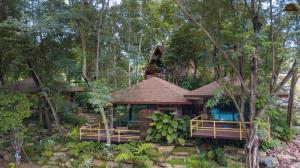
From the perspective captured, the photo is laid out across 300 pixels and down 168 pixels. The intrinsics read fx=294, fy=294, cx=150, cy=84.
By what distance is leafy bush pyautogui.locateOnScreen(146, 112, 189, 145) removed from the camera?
13.3 metres

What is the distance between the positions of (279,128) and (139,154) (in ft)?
21.6

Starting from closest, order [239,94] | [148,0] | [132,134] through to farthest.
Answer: [239,94]
[132,134]
[148,0]

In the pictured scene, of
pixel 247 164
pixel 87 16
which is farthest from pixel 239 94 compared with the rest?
pixel 87 16

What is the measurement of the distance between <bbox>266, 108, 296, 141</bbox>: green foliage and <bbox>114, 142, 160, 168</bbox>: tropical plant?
5.42 m

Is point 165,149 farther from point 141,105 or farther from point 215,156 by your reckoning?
point 141,105

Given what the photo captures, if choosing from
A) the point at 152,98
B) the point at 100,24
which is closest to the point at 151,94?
the point at 152,98

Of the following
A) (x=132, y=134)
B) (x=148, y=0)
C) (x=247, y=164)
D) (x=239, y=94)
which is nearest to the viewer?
(x=247, y=164)

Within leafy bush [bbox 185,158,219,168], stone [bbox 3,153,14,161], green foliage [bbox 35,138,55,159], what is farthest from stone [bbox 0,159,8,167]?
leafy bush [bbox 185,158,219,168]

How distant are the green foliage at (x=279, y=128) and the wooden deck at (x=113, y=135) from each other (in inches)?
246

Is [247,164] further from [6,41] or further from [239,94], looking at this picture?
[6,41]

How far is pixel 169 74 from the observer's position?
910 inches

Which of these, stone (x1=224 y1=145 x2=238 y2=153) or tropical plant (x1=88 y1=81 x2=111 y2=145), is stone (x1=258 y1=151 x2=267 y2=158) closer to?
stone (x1=224 y1=145 x2=238 y2=153)

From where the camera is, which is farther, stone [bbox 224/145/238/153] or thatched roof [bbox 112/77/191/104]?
thatched roof [bbox 112/77/191/104]

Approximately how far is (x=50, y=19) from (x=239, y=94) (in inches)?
353
